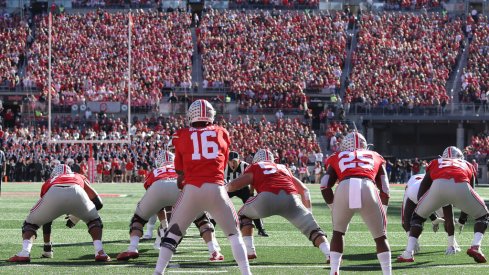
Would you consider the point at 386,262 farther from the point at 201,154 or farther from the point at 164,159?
the point at 164,159

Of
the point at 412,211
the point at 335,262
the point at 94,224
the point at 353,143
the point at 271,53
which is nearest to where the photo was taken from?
the point at 335,262

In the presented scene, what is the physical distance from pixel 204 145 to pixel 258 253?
327 cm

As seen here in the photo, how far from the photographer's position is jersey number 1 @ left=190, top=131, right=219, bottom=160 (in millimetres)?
9078

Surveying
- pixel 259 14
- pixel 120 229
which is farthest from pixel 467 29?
pixel 120 229

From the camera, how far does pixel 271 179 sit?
11453 millimetres

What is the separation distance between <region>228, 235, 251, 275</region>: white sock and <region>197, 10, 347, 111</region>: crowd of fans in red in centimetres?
2979

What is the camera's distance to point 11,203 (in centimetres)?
2098

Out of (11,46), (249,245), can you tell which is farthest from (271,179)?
(11,46)

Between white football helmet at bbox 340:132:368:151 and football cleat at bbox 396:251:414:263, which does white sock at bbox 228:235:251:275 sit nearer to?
white football helmet at bbox 340:132:368:151

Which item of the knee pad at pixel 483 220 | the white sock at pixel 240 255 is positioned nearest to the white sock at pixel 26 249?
the white sock at pixel 240 255

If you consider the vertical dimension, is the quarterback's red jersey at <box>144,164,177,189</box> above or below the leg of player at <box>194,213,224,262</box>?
above

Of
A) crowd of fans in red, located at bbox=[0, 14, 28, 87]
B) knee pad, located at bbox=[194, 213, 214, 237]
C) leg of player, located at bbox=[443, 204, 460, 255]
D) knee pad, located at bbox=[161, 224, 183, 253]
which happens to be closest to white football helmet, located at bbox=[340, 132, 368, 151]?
knee pad, located at bbox=[161, 224, 183, 253]

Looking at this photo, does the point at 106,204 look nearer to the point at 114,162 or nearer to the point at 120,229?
the point at 120,229

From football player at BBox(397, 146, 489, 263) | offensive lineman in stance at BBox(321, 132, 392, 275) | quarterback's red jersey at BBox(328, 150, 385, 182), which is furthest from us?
football player at BBox(397, 146, 489, 263)
